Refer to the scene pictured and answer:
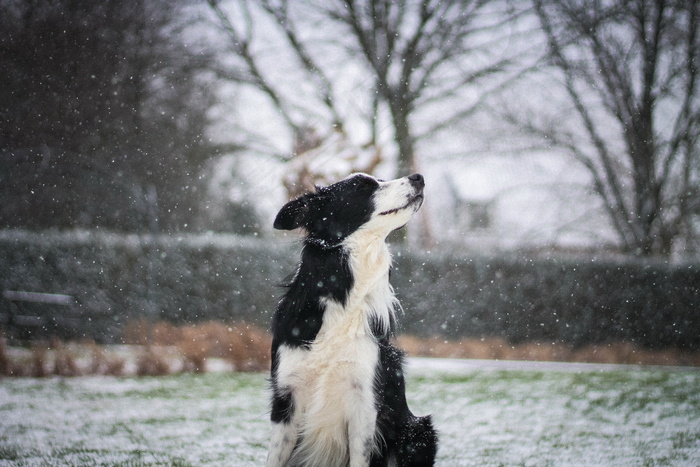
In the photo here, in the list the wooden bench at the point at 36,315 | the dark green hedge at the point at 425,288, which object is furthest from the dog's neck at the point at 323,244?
the wooden bench at the point at 36,315

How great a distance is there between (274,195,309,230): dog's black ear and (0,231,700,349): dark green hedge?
6.39 meters

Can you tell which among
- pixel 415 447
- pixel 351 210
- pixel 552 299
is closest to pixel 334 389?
pixel 415 447

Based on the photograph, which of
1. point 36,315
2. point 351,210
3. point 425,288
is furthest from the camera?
point 425,288

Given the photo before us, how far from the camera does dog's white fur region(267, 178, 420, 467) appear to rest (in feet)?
7.66

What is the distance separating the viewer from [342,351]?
238 cm

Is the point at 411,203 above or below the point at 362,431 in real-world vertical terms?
above

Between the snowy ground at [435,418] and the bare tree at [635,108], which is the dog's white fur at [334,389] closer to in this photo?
the snowy ground at [435,418]

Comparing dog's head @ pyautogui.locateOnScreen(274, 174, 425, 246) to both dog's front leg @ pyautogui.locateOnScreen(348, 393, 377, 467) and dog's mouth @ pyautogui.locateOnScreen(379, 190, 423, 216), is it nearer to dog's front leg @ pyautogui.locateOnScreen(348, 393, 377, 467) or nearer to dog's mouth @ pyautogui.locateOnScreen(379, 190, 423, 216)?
dog's mouth @ pyautogui.locateOnScreen(379, 190, 423, 216)

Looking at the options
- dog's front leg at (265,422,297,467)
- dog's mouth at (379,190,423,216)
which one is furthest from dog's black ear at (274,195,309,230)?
dog's front leg at (265,422,297,467)

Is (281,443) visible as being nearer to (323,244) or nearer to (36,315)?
(323,244)

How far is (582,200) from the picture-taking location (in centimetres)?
1159

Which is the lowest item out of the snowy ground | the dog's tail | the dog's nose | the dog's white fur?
the snowy ground

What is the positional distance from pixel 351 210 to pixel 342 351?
70 centimetres

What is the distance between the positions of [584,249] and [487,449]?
9107 mm
